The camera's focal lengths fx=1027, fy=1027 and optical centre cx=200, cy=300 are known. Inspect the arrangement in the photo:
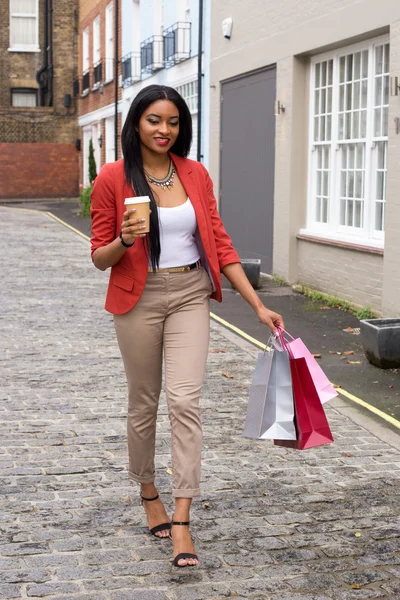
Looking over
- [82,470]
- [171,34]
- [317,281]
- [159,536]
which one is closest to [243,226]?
[317,281]

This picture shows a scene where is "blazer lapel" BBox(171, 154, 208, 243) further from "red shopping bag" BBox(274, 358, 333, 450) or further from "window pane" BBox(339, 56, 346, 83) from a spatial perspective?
"window pane" BBox(339, 56, 346, 83)

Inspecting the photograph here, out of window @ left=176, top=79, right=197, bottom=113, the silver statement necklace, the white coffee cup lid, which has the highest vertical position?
window @ left=176, top=79, right=197, bottom=113

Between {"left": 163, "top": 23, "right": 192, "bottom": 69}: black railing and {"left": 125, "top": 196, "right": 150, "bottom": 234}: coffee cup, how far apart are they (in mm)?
16373

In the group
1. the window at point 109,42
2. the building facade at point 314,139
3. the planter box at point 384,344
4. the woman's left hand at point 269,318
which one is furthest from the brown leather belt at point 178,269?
the window at point 109,42

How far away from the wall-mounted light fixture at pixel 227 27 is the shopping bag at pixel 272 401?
13.0 meters

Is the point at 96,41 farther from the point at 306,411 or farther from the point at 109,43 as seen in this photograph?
the point at 306,411

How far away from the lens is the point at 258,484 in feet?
18.0

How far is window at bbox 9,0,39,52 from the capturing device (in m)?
40.2

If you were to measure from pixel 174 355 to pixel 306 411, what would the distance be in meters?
0.66

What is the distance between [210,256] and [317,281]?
30.4ft

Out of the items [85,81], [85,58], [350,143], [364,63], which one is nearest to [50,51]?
[85,58]

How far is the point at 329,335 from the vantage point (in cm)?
1054

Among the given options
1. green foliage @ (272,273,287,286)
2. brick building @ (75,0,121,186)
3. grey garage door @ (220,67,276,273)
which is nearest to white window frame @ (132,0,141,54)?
brick building @ (75,0,121,186)

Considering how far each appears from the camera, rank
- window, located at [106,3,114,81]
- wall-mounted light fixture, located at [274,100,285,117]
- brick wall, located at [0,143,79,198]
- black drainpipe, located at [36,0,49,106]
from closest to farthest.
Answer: wall-mounted light fixture, located at [274,100,285,117]
window, located at [106,3,114,81]
brick wall, located at [0,143,79,198]
black drainpipe, located at [36,0,49,106]
